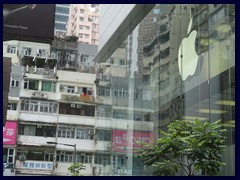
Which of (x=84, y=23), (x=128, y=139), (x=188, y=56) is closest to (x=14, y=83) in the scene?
(x=84, y=23)

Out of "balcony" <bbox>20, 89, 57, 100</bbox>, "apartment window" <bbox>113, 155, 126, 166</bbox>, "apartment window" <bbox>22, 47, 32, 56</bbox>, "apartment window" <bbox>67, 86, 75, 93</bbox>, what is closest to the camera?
"apartment window" <bbox>113, 155, 126, 166</bbox>

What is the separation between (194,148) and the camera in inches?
263

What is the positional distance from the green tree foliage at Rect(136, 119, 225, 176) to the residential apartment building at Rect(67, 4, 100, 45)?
517 cm

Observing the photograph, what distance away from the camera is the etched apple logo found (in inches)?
335

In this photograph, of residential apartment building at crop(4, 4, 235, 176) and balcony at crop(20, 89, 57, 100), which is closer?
residential apartment building at crop(4, 4, 235, 176)

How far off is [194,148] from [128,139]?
3.88 metres

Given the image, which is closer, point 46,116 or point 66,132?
point 46,116

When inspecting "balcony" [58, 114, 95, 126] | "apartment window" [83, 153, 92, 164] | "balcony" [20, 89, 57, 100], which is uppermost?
A: "balcony" [20, 89, 57, 100]

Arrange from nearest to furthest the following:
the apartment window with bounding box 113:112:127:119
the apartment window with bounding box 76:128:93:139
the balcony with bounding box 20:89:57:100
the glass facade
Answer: the glass facade
the apartment window with bounding box 113:112:127:119
the balcony with bounding box 20:89:57:100
the apartment window with bounding box 76:128:93:139

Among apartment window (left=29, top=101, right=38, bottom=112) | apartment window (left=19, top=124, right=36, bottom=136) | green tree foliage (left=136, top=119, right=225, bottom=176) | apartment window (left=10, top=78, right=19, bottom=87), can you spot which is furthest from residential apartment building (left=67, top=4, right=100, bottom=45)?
green tree foliage (left=136, top=119, right=225, bottom=176)

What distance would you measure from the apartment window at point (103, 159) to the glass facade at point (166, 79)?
4 cm

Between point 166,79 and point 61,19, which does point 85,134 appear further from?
A: point 166,79

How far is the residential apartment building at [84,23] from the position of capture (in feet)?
38.7

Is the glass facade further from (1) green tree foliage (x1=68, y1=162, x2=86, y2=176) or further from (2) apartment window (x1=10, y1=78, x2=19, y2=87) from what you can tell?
(2) apartment window (x1=10, y1=78, x2=19, y2=87)
